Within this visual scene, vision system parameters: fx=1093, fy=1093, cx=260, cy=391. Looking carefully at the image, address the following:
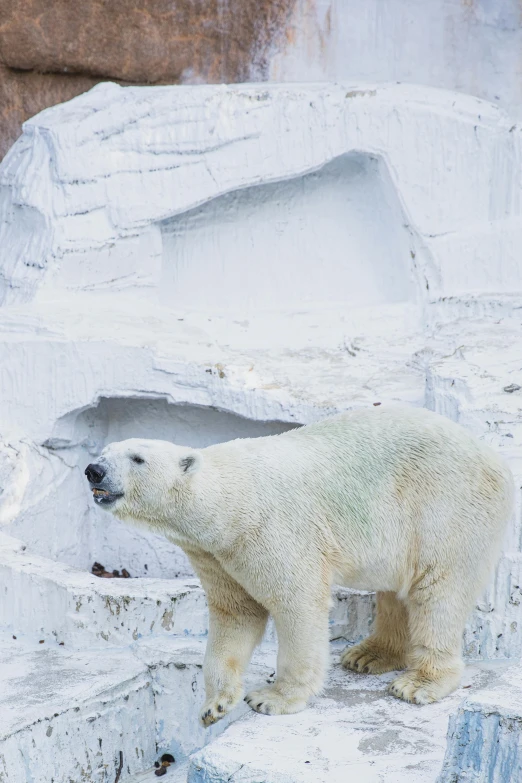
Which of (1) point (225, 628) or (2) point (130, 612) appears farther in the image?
(2) point (130, 612)

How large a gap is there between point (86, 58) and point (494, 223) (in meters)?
2.81

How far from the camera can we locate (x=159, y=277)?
20.9ft

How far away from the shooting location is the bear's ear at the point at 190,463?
360 centimetres

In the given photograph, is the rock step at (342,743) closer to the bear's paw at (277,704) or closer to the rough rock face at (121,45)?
the bear's paw at (277,704)

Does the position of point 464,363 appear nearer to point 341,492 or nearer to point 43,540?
point 341,492

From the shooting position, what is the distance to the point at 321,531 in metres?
3.73

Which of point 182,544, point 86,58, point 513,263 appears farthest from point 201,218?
point 182,544

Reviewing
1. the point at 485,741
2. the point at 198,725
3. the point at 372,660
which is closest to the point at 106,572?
the point at 198,725

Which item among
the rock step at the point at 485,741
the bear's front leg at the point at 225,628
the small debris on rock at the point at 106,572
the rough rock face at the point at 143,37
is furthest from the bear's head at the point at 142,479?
the rough rock face at the point at 143,37

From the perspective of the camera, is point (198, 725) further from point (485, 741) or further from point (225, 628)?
point (485, 741)

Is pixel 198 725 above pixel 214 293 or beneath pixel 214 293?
beneath

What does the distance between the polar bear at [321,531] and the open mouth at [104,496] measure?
0.26 feet

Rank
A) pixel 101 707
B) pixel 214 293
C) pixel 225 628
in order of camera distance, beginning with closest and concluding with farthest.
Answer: pixel 225 628, pixel 101 707, pixel 214 293

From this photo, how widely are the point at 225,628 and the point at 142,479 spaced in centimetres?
64
